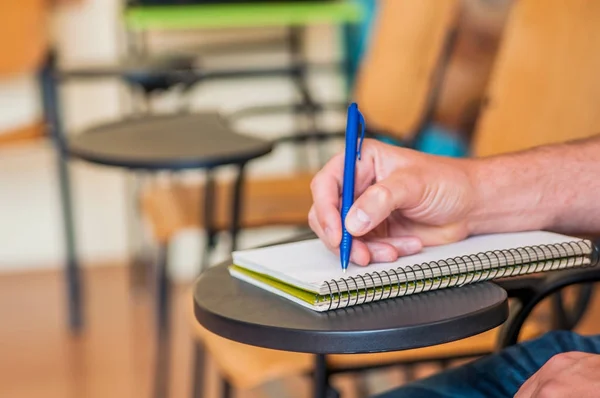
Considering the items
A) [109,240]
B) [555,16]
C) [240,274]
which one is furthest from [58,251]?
[240,274]

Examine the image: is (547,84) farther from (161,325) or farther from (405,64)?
(161,325)

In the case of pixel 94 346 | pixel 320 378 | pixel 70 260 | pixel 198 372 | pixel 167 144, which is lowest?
pixel 94 346

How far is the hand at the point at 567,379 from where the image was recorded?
2.48ft

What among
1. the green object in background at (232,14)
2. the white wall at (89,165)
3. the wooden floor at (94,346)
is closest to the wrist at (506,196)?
the wooden floor at (94,346)

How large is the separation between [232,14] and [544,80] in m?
1.80

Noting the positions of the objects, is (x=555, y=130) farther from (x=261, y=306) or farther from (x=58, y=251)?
(x=58, y=251)

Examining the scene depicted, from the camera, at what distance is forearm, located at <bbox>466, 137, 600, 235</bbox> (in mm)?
1036

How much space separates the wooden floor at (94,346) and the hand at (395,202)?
4.33 ft

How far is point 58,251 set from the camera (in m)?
3.81

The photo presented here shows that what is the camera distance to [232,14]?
124 inches

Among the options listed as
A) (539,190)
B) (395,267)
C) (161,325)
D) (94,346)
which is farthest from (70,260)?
(395,267)

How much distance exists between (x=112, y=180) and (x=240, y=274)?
293 centimetres

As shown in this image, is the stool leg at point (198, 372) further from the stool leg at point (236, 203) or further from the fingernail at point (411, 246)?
the fingernail at point (411, 246)

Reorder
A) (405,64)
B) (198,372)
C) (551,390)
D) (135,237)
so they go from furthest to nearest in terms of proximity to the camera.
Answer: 1. (135,237)
2. (405,64)
3. (198,372)
4. (551,390)
